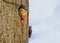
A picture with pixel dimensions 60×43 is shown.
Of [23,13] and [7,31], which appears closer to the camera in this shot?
[7,31]

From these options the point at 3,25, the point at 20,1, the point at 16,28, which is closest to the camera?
the point at 3,25

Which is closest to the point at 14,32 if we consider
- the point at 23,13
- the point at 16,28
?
the point at 16,28

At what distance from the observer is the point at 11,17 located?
1492mm

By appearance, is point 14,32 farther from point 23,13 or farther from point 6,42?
point 23,13

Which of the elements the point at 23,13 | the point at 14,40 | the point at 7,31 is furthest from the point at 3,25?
the point at 23,13

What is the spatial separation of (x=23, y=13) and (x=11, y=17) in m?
0.23

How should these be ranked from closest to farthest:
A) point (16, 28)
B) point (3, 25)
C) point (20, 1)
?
1. point (3, 25)
2. point (16, 28)
3. point (20, 1)

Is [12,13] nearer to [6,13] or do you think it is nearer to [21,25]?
[6,13]

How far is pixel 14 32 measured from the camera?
4.90ft

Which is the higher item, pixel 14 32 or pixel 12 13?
pixel 12 13

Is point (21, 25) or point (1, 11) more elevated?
point (1, 11)

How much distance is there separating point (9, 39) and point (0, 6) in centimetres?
28

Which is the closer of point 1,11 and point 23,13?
point 1,11

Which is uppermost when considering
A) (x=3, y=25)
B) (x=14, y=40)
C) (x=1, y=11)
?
(x=1, y=11)
